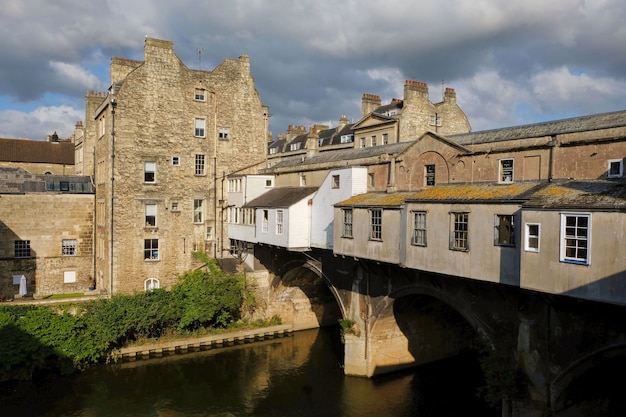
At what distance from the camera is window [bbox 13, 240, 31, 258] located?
3133 centimetres

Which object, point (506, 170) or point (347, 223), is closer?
point (506, 170)

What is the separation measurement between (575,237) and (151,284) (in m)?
27.2

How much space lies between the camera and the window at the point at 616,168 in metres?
14.4

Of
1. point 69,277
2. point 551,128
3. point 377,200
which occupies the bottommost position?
point 69,277

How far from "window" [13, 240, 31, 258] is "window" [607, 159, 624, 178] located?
33.6 m

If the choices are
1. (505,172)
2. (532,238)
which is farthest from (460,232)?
(505,172)

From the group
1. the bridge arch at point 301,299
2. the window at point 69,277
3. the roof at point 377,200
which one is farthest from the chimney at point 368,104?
the window at point 69,277

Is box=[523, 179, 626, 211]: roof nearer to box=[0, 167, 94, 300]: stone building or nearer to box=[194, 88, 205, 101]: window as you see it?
box=[194, 88, 205, 101]: window

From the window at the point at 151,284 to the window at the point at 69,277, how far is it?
5635mm

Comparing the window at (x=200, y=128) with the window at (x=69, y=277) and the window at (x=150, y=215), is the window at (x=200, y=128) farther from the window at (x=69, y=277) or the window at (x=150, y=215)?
the window at (x=69, y=277)

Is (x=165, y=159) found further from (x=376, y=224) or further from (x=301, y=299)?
(x=376, y=224)

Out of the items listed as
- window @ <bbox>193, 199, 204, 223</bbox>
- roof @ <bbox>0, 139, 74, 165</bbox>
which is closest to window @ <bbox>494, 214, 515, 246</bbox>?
window @ <bbox>193, 199, 204, 223</bbox>

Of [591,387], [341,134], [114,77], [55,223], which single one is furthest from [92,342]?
[341,134]

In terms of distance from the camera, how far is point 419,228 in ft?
59.0
